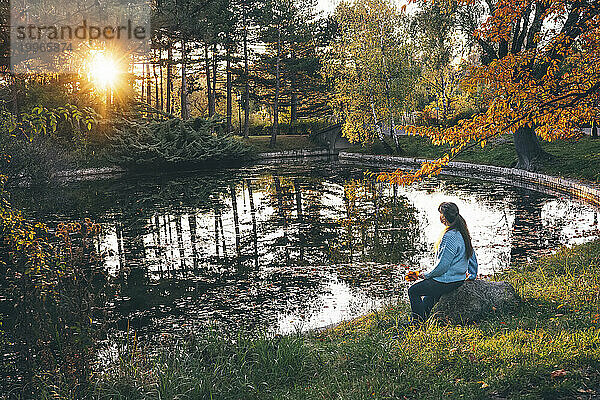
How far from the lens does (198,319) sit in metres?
8.09

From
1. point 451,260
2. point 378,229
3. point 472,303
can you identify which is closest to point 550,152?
point 378,229

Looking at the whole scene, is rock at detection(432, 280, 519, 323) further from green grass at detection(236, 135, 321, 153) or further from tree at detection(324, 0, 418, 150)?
green grass at detection(236, 135, 321, 153)

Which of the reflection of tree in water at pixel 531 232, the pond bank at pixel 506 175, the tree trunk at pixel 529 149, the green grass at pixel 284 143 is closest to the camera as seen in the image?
the reflection of tree in water at pixel 531 232

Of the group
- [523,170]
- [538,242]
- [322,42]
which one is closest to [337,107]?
[322,42]

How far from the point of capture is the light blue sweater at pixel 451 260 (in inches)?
237

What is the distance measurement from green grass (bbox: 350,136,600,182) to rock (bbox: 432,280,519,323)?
15.6 metres

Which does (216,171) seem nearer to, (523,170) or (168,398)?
(523,170)

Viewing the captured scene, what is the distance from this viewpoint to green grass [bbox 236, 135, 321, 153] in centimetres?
4312

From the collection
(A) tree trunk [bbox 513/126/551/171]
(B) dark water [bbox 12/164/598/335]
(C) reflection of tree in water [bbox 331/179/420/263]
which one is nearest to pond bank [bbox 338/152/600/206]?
(A) tree trunk [bbox 513/126/551/171]

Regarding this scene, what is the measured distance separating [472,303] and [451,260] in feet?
1.94

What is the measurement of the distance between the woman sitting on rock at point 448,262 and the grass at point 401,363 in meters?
0.39

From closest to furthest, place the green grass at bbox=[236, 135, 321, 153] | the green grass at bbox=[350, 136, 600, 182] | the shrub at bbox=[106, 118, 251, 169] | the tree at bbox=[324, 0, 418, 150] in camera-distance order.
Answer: the green grass at bbox=[350, 136, 600, 182], the shrub at bbox=[106, 118, 251, 169], the tree at bbox=[324, 0, 418, 150], the green grass at bbox=[236, 135, 321, 153]

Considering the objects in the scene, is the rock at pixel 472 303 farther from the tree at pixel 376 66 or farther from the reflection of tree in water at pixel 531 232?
the tree at pixel 376 66

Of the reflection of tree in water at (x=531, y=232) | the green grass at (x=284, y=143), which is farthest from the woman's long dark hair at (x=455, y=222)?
the green grass at (x=284, y=143)
